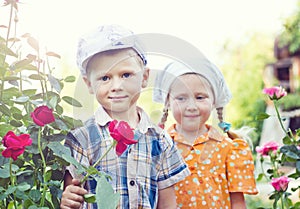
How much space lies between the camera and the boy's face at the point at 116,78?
1442 mm

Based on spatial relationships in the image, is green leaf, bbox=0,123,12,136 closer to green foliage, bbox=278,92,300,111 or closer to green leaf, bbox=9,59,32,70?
green leaf, bbox=9,59,32,70

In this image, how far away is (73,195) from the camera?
4.43ft

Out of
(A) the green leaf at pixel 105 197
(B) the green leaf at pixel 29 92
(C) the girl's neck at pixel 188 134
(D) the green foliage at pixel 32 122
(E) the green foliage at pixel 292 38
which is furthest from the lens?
(E) the green foliage at pixel 292 38

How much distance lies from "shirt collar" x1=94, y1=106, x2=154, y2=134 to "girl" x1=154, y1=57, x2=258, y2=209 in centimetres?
8

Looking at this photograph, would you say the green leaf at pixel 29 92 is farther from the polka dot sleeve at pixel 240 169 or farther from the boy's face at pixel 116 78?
the polka dot sleeve at pixel 240 169

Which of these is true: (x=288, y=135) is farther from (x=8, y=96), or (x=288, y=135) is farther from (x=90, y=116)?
(x=8, y=96)

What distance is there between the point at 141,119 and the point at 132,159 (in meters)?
0.11

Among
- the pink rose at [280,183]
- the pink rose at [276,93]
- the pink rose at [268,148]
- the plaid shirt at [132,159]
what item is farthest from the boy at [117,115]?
the pink rose at [268,148]

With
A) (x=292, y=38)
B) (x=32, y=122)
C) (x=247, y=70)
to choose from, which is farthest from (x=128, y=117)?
(x=292, y=38)

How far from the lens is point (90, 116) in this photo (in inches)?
59.4

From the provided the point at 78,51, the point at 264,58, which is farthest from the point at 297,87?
the point at 78,51

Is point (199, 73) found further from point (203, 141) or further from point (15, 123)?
point (15, 123)

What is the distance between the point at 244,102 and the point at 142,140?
7407mm

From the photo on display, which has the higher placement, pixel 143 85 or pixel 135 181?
pixel 143 85
